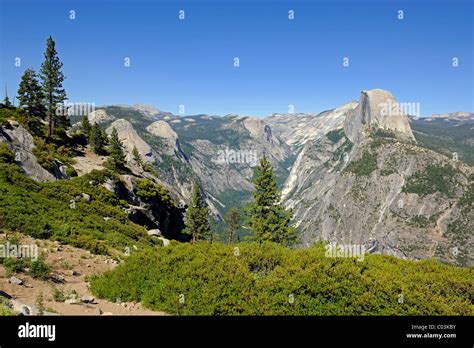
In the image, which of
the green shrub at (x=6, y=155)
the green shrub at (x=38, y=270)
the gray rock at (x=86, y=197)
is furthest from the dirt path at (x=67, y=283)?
the green shrub at (x=6, y=155)

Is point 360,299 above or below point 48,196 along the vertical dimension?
below

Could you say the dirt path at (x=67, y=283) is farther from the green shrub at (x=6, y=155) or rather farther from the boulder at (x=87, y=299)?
the green shrub at (x=6, y=155)

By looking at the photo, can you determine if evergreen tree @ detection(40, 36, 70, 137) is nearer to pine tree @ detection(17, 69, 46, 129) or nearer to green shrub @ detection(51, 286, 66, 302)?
pine tree @ detection(17, 69, 46, 129)
